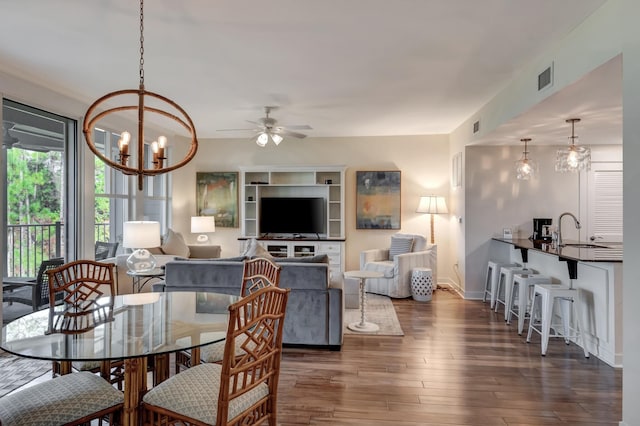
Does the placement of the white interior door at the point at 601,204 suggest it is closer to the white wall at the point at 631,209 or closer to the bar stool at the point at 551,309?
the bar stool at the point at 551,309

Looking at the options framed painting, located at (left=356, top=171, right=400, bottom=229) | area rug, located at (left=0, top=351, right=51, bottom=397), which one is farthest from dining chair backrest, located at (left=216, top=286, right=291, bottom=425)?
framed painting, located at (left=356, top=171, right=400, bottom=229)

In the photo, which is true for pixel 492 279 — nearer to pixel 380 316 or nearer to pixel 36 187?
pixel 380 316

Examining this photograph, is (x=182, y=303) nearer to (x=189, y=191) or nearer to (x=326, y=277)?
(x=326, y=277)

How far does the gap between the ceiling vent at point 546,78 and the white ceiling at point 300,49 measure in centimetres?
16

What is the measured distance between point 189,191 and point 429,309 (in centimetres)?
492

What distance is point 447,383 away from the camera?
306 cm

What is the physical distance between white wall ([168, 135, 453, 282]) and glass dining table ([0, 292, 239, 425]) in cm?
504

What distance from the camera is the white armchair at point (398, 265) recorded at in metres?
5.95

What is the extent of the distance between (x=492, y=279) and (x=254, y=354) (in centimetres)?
452

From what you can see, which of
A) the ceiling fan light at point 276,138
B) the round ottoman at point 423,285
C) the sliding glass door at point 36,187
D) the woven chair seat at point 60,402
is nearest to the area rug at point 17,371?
the sliding glass door at point 36,187

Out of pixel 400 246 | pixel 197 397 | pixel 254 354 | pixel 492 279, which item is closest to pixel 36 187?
pixel 197 397

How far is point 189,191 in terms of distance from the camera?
24.6 feet

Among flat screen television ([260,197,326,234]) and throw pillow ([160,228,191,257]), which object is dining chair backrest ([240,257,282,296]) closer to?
throw pillow ([160,228,191,257])

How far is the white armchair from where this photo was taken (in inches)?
234
